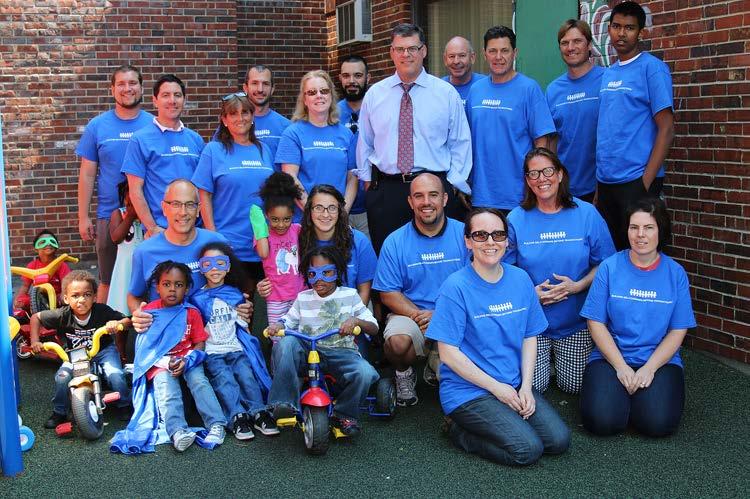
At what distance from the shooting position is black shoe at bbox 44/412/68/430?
5.17m

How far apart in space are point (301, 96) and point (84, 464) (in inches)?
118

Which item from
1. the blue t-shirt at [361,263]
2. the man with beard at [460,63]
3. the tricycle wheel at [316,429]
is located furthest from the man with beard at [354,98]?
the tricycle wheel at [316,429]

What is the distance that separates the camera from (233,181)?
600cm

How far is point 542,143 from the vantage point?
612cm

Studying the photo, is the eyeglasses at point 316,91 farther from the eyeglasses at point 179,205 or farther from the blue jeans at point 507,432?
the blue jeans at point 507,432

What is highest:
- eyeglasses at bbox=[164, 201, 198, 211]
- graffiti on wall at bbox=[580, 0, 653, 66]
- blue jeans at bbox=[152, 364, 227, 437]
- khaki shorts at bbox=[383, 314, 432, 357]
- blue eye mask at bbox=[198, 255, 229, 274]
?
graffiti on wall at bbox=[580, 0, 653, 66]

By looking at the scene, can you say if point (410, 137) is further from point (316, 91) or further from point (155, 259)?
point (155, 259)

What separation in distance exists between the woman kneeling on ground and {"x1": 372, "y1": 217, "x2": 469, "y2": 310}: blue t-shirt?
2.88ft

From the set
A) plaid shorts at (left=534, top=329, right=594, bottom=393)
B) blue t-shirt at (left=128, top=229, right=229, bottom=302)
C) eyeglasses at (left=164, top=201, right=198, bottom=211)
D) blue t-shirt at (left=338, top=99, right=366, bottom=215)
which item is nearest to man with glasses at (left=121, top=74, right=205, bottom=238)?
blue t-shirt at (left=128, top=229, right=229, bottom=302)

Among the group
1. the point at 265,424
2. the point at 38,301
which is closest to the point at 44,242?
the point at 38,301

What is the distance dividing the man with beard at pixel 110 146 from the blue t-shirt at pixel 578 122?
10.4 feet

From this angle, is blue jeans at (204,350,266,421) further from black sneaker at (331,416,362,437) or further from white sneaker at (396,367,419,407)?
white sneaker at (396,367,419,407)

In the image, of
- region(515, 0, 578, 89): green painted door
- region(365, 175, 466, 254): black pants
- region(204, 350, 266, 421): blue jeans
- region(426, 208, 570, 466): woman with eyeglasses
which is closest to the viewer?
region(426, 208, 570, 466): woman with eyeglasses

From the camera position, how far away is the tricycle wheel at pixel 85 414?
4.87 meters
